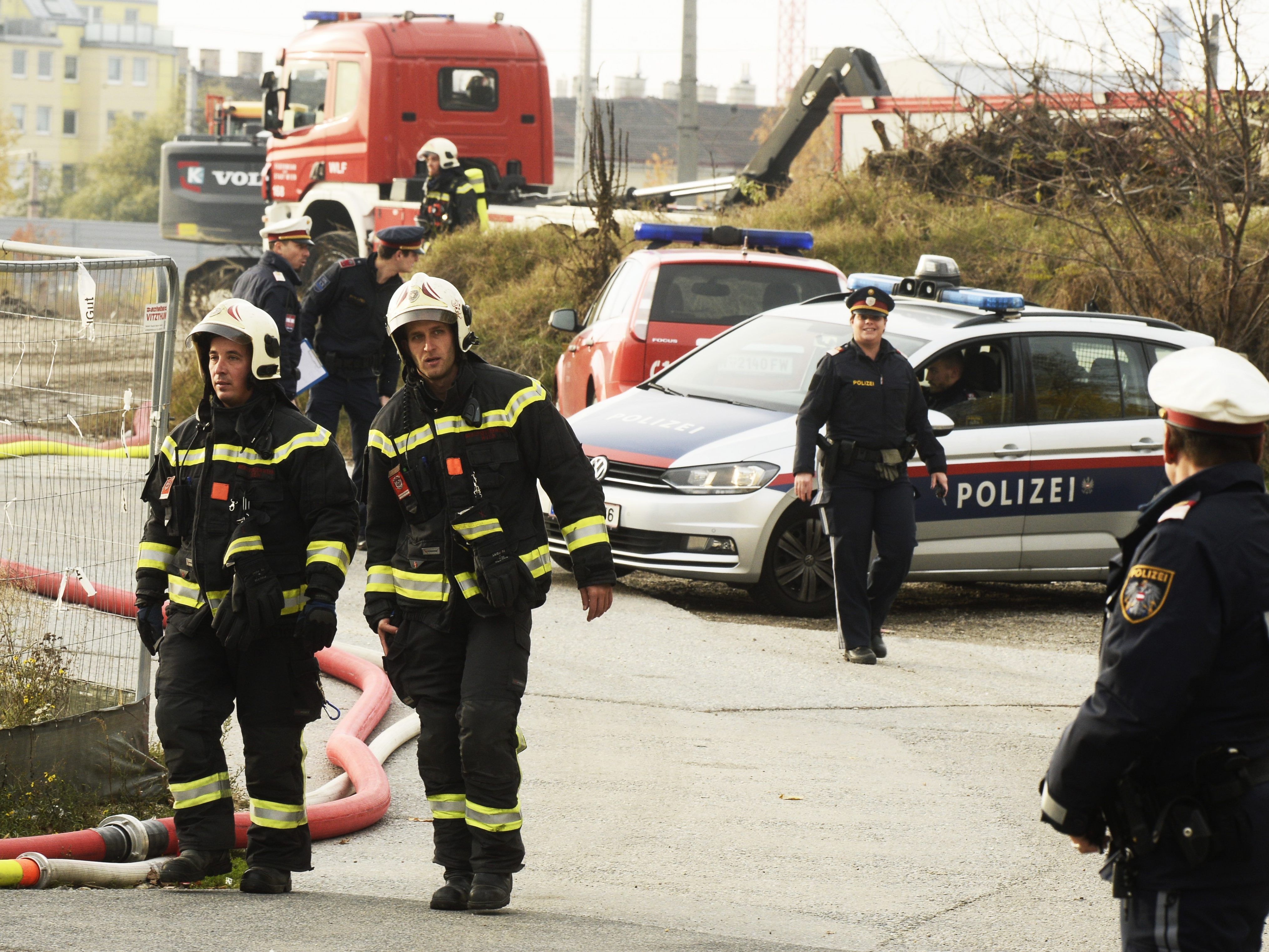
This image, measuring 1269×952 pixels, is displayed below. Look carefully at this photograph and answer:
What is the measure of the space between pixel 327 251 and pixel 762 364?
10.4m

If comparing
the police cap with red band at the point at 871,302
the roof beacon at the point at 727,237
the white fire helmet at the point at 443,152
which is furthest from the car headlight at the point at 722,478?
the white fire helmet at the point at 443,152

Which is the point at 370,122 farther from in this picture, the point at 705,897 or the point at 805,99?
the point at 705,897

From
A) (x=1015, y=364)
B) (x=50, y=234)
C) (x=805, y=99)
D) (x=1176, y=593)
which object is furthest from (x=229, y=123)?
(x=1176, y=593)

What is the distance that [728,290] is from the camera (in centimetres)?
1134

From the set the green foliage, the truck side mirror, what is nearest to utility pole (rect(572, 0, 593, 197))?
the truck side mirror

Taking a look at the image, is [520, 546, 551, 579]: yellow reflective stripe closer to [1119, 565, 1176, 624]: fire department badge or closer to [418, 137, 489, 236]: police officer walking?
[1119, 565, 1176, 624]: fire department badge

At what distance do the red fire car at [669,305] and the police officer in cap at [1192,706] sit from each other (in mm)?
7936

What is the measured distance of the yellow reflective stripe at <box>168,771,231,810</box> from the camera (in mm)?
4535

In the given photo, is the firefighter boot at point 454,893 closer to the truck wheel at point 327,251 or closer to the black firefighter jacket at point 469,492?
the black firefighter jacket at point 469,492

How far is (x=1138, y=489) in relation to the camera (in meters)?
9.21

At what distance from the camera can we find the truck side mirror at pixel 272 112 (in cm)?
1959

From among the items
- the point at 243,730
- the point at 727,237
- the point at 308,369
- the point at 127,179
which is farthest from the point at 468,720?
the point at 127,179

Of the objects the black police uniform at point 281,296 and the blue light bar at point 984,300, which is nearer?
the black police uniform at point 281,296

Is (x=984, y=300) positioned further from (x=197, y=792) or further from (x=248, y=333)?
(x=197, y=792)
